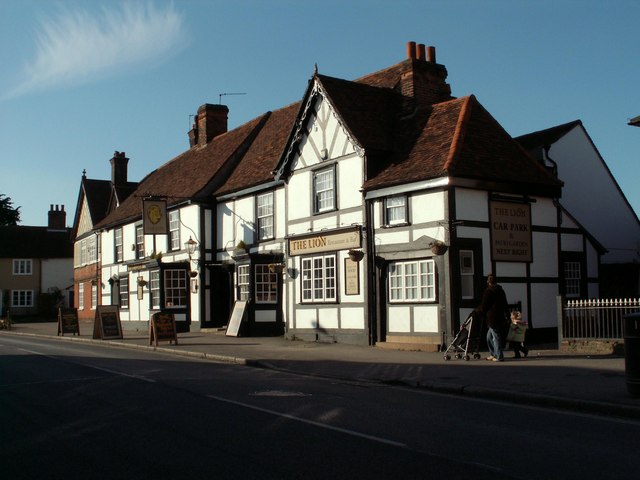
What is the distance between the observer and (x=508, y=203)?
68.2 ft

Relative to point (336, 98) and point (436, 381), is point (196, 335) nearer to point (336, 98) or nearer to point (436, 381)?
point (336, 98)

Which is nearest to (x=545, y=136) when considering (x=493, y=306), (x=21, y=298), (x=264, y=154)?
(x=264, y=154)

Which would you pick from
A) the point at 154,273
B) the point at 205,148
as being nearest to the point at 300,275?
the point at 154,273

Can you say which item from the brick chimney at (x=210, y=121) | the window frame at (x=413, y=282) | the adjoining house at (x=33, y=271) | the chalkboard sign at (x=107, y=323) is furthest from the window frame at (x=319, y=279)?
the adjoining house at (x=33, y=271)

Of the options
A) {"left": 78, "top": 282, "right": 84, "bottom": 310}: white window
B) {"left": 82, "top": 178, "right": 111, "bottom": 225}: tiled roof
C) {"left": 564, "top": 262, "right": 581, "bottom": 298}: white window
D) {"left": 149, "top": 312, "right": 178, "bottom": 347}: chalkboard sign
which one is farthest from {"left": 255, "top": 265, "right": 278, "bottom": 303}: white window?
{"left": 78, "top": 282, "right": 84, "bottom": 310}: white window

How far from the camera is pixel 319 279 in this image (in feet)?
78.5

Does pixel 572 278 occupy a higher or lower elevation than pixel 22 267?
lower

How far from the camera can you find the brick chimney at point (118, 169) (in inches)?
1747

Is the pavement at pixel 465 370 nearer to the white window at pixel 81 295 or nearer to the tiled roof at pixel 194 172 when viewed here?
the tiled roof at pixel 194 172

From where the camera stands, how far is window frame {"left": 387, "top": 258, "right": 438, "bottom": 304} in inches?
786

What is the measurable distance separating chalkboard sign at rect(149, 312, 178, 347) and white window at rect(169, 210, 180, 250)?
30.6 ft

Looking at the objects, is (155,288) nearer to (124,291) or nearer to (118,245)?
(124,291)

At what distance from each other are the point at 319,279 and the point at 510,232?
21.1ft

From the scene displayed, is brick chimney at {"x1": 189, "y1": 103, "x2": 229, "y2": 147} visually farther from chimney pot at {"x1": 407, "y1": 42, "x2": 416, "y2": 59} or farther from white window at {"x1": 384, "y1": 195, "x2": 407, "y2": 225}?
white window at {"x1": 384, "y1": 195, "x2": 407, "y2": 225}
